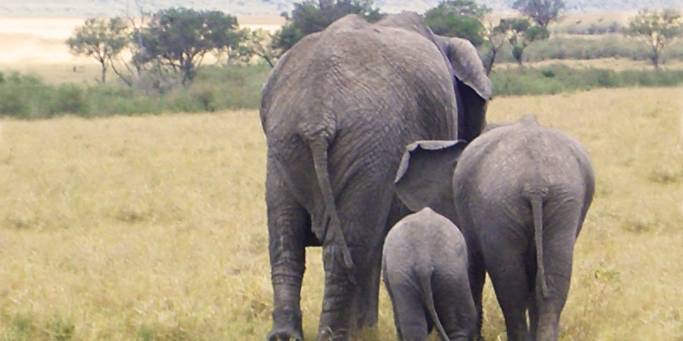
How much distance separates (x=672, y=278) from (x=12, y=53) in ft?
251

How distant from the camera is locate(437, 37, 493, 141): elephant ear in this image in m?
6.00

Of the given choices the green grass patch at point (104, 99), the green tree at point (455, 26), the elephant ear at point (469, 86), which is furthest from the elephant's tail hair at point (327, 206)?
the green tree at point (455, 26)

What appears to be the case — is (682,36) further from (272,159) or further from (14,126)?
(272,159)

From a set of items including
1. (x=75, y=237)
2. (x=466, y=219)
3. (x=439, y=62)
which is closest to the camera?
(x=466, y=219)

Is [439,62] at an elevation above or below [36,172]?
above

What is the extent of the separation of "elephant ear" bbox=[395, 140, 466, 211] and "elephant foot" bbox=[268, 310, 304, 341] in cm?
71

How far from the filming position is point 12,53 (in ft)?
261

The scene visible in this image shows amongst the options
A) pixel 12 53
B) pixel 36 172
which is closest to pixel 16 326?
pixel 36 172

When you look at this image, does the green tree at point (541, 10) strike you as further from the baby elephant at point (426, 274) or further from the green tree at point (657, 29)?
the baby elephant at point (426, 274)

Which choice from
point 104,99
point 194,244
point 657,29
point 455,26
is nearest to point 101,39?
point 455,26

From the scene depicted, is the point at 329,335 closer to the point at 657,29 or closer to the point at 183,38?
the point at 183,38

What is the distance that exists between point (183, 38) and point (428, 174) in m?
36.5

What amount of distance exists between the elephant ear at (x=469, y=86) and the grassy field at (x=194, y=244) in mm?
979

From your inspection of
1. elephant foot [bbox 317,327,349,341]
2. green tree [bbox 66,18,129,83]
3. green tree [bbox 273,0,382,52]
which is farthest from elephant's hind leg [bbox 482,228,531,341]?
green tree [bbox 66,18,129,83]
